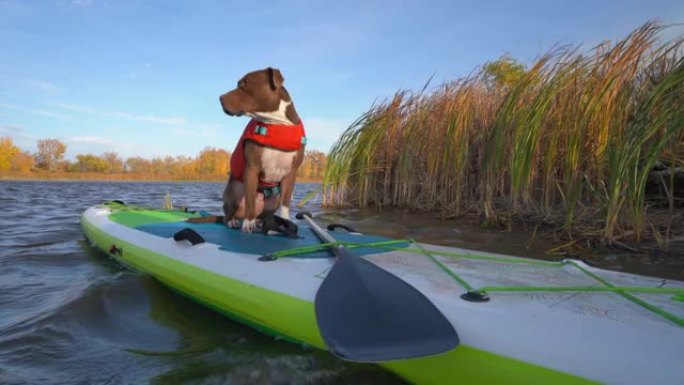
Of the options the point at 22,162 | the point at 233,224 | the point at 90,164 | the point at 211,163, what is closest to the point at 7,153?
the point at 22,162

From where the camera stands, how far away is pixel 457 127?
5.41 m

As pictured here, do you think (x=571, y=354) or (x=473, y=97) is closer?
(x=571, y=354)

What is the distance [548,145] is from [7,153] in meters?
58.2

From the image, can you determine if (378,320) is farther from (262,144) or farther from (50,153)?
(50,153)

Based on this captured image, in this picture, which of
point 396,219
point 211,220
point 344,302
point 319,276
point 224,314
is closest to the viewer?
point 344,302

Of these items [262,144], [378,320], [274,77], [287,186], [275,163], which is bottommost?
[378,320]

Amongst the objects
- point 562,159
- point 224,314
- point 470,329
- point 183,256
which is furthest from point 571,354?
point 562,159

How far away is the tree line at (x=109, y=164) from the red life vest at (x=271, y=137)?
4186cm

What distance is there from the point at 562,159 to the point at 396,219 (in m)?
2.25

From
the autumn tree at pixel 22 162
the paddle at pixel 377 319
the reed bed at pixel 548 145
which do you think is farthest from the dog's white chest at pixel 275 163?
the autumn tree at pixel 22 162

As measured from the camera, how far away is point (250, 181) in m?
3.15

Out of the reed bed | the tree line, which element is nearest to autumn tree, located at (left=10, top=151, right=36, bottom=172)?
the tree line

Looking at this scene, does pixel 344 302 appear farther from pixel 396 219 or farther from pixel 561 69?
pixel 396 219

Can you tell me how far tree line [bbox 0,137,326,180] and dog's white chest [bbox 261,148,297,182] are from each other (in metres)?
41.9
